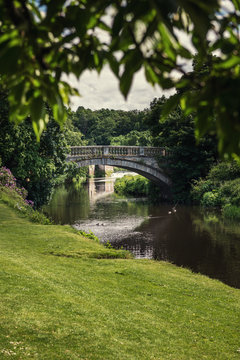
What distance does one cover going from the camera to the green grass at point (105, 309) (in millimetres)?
4648

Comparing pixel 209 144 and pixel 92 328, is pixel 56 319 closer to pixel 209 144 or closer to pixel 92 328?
pixel 92 328

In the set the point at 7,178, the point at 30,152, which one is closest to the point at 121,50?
the point at 7,178

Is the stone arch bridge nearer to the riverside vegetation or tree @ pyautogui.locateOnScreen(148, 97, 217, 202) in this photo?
tree @ pyautogui.locateOnScreen(148, 97, 217, 202)

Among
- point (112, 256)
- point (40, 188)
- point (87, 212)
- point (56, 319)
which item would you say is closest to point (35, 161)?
point (40, 188)

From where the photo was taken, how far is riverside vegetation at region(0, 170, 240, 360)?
4668 millimetres

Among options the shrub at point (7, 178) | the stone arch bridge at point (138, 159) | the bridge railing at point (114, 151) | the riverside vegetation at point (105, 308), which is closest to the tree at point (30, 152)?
the shrub at point (7, 178)

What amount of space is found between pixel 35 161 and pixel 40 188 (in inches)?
135

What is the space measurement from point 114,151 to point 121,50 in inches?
1136

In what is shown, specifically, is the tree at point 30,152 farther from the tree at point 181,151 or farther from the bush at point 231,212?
the bush at point 231,212

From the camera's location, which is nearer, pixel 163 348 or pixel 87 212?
pixel 163 348

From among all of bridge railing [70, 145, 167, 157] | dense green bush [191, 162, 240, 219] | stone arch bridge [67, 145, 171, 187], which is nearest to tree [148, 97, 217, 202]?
stone arch bridge [67, 145, 171, 187]

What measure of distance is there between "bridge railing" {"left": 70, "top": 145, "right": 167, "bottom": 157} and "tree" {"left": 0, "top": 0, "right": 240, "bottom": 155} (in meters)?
25.9

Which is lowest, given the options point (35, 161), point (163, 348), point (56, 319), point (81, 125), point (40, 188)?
point (163, 348)

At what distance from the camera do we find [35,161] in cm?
1845
